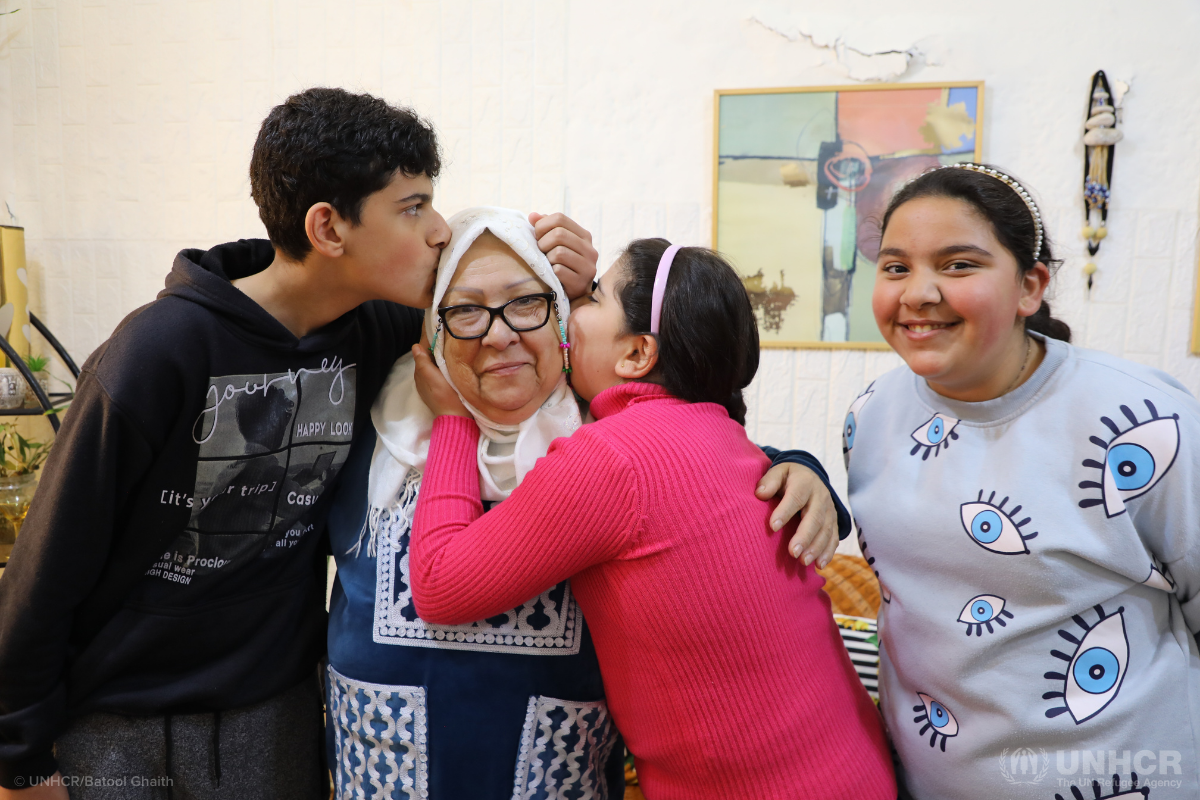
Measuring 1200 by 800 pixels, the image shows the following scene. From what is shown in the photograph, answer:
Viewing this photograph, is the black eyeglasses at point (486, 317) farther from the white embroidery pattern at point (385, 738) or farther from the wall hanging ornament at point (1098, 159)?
the wall hanging ornament at point (1098, 159)

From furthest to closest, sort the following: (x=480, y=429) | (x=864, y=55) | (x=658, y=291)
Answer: (x=864, y=55) < (x=480, y=429) < (x=658, y=291)

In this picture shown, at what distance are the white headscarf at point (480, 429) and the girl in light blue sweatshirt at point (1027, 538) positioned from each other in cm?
61

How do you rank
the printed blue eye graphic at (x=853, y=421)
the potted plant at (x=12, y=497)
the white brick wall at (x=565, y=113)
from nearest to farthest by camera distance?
the printed blue eye graphic at (x=853, y=421) → the potted plant at (x=12, y=497) → the white brick wall at (x=565, y=113)

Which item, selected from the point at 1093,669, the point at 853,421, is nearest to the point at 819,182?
the point at 853,421

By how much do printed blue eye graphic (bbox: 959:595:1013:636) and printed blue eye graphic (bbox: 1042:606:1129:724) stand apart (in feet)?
0.31

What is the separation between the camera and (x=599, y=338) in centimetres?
137

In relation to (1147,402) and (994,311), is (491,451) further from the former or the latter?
(1147,402)

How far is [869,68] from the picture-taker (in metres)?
2.88

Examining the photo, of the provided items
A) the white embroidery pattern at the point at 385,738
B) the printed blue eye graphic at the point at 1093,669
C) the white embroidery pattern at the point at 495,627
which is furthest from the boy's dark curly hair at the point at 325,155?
the printed blue eye graphic at the point at 1093,669

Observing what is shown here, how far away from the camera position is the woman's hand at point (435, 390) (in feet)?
4.58

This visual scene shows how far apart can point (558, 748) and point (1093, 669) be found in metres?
0.89

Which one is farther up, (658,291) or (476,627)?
(658,291)

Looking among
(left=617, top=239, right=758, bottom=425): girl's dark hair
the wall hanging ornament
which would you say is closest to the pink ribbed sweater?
(left=617, top=239, right=758, bottom=425): girl's dark hair

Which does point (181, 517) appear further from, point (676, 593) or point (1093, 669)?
point (1093, 669)
